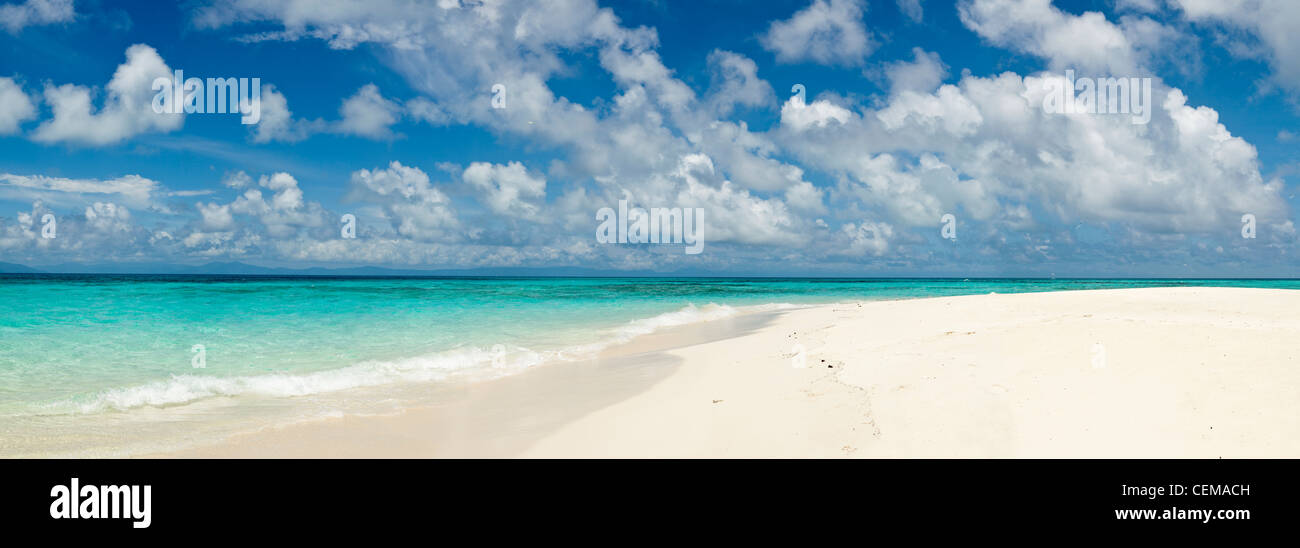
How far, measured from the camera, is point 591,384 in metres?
10.7

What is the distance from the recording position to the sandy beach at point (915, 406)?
543 cm

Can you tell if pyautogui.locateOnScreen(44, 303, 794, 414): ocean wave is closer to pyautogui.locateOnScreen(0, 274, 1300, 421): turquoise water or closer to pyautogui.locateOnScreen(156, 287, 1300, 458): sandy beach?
pyautogui.locateOnScreen(0, 274, 1300, 421): turquoise water

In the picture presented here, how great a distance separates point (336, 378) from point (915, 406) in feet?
33.6

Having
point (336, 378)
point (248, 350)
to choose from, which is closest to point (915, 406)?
point (336, 378)

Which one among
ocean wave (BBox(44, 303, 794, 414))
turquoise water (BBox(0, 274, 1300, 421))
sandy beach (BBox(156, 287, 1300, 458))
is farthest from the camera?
turquoise water (BBox(0, 274, 1300, 421))

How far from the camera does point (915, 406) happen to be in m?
6.79

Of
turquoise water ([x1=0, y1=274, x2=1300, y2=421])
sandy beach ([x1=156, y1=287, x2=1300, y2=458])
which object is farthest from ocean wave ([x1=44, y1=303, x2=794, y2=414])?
sandy beach ([x1=156, y1=287, x2=1300, y2=458])

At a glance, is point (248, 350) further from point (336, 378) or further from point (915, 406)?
point (915, 406)

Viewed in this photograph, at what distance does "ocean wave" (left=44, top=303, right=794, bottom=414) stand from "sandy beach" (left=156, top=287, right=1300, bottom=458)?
186cm

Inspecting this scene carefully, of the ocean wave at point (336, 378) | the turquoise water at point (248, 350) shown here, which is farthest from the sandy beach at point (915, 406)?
the turquoise water at point (248, 350)

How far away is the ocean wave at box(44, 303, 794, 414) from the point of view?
30.7 ft
